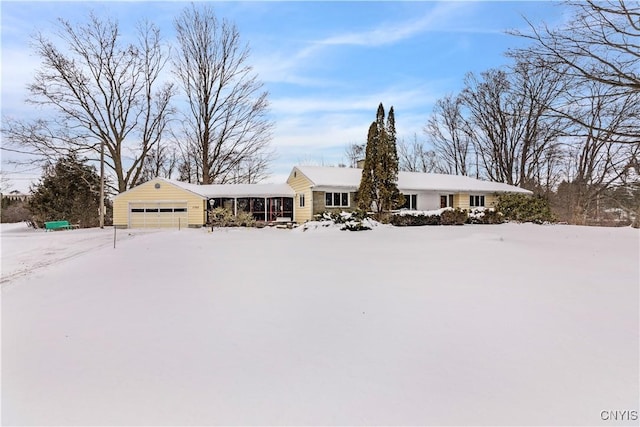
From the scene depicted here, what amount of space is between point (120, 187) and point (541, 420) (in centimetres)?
2865

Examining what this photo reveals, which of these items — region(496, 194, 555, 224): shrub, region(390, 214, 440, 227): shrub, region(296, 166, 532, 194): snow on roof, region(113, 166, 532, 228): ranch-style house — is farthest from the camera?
region(113, 166, 532, 228): ranch-style house

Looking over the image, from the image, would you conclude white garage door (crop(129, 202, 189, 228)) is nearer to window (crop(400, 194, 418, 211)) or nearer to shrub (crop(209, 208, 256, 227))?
shrub (crop(209, 208, 256, 227))

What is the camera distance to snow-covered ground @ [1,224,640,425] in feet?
8.79

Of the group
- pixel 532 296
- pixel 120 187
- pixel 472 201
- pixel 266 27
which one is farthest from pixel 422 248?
pixel 120 187

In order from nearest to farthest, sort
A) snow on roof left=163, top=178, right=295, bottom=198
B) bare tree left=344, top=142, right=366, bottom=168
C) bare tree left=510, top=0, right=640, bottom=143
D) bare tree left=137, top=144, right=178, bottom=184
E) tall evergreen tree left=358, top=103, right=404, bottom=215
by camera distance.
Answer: bare tree left=510, top=0, right=640, bottom=143 < tall evergreen tree left=358, top=103, right=404, bottom=215 < snow on roof left=163, top=178, right=295, bottom=198 < bare tree left=137, top=144, right=178, bottom=184 < bare tree left=344, top=142, right=366, bottom=168

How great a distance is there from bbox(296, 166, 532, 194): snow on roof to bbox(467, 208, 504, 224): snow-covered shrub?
4672 millimetres

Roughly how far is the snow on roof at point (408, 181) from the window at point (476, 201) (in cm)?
73

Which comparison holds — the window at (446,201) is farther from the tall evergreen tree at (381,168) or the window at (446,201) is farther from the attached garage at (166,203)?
the attached garage at (166,203)

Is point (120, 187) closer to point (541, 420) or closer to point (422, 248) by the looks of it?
point (422, 248)

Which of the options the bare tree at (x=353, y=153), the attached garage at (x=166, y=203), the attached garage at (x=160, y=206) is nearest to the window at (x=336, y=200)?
the attached garage at (x=166, y=203)

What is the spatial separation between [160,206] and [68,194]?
7.06 meters

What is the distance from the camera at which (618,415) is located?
2668mm

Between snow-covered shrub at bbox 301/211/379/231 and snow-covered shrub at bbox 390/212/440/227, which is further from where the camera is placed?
snow-covered shrub at bbox 390/212/440/227

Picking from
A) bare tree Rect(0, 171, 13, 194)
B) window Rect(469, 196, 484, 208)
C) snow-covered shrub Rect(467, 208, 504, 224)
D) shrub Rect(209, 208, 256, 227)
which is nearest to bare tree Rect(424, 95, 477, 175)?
window Rect(469, 196, 484, 208)
